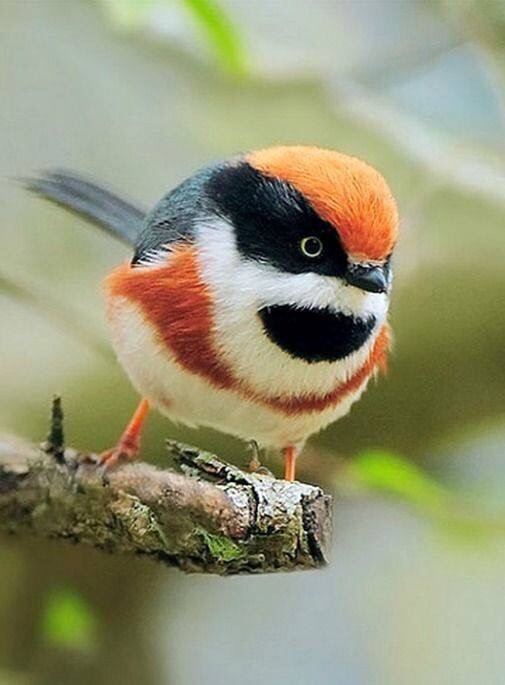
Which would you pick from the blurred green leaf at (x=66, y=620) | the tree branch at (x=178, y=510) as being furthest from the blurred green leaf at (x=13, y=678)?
the tree branch at (x=178, y=510)

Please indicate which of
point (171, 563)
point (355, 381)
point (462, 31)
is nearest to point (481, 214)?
point (462, 31)

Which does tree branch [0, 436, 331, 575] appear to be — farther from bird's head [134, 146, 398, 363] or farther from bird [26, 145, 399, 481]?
bird's head [134, 146, 398, 363]

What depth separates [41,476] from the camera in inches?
34.2

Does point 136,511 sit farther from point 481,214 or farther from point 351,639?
point 351,639

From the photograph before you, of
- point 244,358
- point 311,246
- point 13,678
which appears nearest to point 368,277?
point 311,246

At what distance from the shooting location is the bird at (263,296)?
101cm

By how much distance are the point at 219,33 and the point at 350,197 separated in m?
0.47

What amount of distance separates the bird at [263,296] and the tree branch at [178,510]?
0.20 feet

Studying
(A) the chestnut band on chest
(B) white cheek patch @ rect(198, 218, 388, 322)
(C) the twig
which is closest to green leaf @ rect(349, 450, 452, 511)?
(A) the chestnut band on chest

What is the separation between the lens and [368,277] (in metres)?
1.02

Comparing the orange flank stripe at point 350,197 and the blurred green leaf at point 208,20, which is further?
the blurred green leaf at point 208,20

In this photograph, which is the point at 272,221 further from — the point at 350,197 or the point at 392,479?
the point at 392,479

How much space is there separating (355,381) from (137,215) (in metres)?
0.45

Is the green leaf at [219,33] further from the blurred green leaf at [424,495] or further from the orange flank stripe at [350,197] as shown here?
the blurred green leaf at [424,495]
